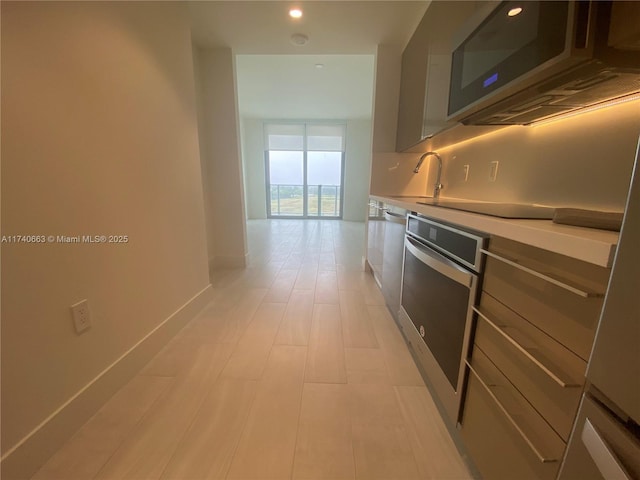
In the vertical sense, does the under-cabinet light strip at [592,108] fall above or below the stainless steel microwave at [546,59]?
below

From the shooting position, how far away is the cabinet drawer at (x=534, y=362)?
512 mm

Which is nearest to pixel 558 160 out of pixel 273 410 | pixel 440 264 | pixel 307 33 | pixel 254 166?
pixel 440 264

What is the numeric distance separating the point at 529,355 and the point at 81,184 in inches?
66.6

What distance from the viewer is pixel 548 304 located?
57cm

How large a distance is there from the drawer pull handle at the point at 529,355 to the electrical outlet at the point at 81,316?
1589mm

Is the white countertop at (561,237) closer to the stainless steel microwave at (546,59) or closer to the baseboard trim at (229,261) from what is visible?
the stainless steel microwave at (546,59)

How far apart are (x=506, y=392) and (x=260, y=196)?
6909 millimetres

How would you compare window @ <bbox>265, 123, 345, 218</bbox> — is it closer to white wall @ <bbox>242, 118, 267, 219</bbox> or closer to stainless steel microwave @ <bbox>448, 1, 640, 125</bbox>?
white wall @ <bbox>242, 118, 267, 219</bbox>

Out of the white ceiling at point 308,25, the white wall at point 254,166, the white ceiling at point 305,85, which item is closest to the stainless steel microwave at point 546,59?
the white ceiling at point 308,25

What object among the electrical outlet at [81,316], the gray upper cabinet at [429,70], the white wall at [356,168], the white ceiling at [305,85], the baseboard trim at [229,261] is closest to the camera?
the electrical outlet at [81,316]

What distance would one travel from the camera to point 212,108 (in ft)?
8.73

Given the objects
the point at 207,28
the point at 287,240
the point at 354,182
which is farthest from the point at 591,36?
the point at 354,182

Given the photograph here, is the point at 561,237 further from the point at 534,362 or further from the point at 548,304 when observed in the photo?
the point at 534,362

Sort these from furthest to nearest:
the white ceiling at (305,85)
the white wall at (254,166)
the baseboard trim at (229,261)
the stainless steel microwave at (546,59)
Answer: the white wall at (254,166) < the white ceiling at (305,85) < the baseboard trim at (229,261) < the stainless steel microwave at (546,59)
